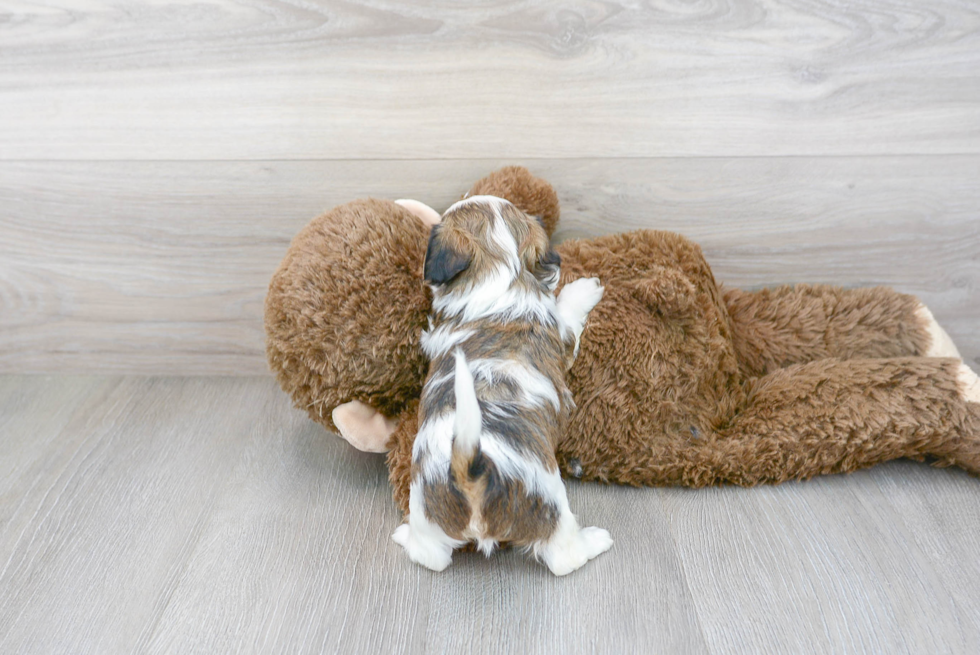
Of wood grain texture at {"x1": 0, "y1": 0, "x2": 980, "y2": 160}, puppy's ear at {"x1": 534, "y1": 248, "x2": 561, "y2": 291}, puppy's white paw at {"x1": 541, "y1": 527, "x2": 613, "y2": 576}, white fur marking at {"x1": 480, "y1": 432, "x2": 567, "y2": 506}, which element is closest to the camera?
white fur marking at {"x1": 480, "y1": 432, "x2": 567, "y2": 506}

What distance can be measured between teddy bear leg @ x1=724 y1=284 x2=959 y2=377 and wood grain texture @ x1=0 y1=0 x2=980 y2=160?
364mm

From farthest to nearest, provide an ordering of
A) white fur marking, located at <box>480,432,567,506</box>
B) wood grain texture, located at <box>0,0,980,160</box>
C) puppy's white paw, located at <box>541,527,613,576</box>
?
1. wood grain texture, located at <box>0,0,980,160</box>
2. puppy's white paw, located at <box>541,527,613,576</box>
3. white fur marking, located at <box>480,432,567,506</box>

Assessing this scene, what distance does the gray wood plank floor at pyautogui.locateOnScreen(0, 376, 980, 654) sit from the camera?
1107 millimetres

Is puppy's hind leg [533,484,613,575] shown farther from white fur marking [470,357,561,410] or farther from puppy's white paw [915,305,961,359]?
puppy's white paw [915,305,961,359]

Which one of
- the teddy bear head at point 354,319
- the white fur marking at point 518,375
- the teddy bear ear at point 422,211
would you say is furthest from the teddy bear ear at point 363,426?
Answer: the teddy bear ear at point 422,211

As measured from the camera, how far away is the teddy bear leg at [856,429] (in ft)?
4.54

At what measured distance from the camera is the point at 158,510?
1.42m

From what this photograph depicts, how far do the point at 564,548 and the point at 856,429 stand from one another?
66cm

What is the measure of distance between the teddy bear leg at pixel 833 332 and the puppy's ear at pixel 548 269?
0.51m

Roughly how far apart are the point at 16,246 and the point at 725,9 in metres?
1.80

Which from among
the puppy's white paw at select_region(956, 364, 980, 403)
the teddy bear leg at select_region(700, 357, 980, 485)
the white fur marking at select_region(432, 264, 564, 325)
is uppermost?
the white fur marking at select_region(432, 264, 564, 325)

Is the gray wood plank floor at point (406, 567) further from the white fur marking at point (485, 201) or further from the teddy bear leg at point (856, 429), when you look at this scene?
the white fur marking at point (485, 201)

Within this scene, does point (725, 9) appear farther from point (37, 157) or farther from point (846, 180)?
point (37, 157)

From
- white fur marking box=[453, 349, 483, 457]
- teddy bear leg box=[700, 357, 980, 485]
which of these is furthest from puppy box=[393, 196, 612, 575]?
teddy bear leg box=[700, 357, 980, 485]
